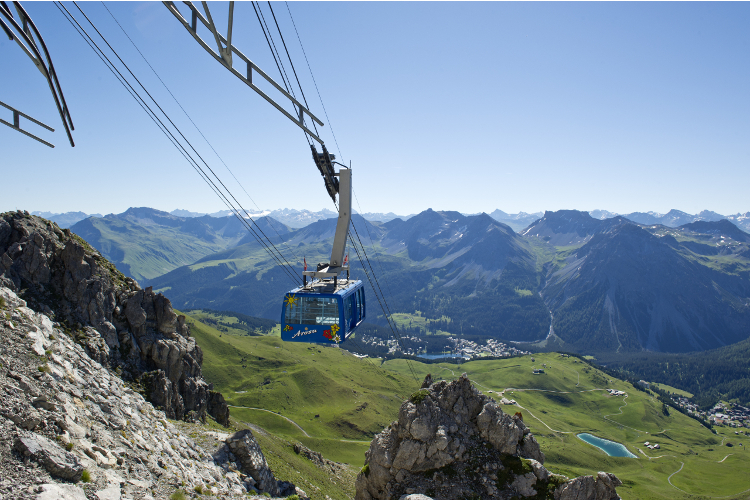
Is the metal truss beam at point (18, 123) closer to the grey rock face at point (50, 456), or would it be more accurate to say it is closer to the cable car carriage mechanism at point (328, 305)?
the grey rock face at point (50, 456)

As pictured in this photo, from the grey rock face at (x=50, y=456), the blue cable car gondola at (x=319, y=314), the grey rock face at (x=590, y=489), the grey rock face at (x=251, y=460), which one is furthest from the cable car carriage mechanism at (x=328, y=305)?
the grey rock face at (x=590, y=489)

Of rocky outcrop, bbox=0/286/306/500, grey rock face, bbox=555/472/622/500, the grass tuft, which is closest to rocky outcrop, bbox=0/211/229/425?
rocky outcrop, bbox=0/286/306/500

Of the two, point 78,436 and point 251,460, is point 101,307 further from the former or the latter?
point 78,436

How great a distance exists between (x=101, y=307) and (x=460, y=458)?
40529 mm

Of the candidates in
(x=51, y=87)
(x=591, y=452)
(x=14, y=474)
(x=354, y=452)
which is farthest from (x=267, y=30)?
(x=591, y=452)

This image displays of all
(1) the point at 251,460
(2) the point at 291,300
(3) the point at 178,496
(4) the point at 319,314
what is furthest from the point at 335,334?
(1) the point at 251,460

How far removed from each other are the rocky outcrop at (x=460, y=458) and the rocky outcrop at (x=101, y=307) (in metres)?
25.5

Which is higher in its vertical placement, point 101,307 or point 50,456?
point 101,307

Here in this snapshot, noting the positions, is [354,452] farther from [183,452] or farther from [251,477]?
[183,452]

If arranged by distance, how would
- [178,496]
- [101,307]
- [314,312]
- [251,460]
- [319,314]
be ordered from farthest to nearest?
1. [101,307]
2. [251,460]
3. [314,312]
4. [319,314]
5. [178,496]

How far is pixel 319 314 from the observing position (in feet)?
111

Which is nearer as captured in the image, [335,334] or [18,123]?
[18,123]

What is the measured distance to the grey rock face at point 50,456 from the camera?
17281mm

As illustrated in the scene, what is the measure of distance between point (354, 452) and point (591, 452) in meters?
128
